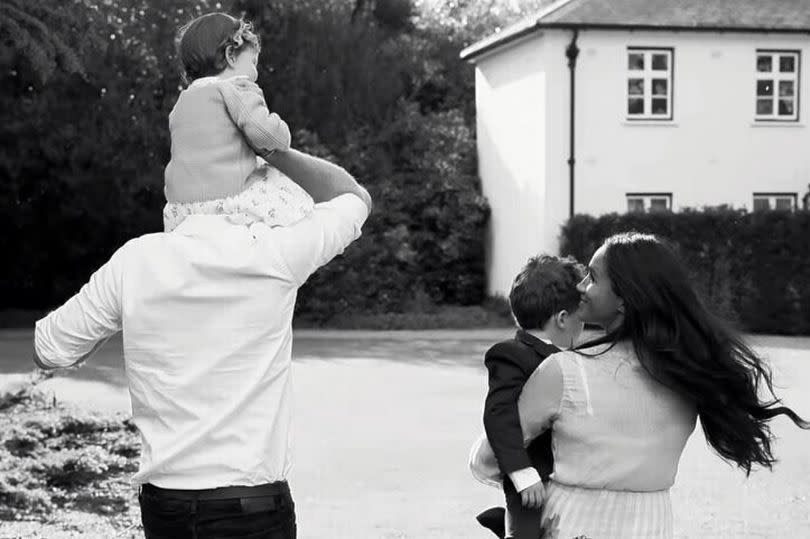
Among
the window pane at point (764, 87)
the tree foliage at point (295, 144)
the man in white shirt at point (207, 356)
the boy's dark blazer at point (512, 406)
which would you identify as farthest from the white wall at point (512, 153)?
the man in white shirt at point (207, 356)

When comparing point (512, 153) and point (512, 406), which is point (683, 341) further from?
point (512, 153)

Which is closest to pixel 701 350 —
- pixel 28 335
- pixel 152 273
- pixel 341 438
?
pixel 152 273

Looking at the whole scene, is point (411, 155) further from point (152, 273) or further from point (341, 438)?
point (152, 273)

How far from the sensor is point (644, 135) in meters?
27.3

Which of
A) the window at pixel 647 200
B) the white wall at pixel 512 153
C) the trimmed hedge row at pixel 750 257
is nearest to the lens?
the trimmed hedge row at pixel 750 257

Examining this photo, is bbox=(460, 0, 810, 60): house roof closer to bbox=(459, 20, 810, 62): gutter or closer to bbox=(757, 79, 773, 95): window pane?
bbox=(459, 20, 810, 62): gutter

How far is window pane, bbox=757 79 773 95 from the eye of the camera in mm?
27672

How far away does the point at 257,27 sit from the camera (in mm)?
27656

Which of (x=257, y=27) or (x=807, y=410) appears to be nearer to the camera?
(x=807, y=410)

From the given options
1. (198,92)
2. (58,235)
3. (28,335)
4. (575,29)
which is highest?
(575,29)

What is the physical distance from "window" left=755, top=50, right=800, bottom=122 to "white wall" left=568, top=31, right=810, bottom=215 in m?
0.17

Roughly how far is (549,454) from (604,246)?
0.74 m

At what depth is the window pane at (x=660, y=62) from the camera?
27250mm

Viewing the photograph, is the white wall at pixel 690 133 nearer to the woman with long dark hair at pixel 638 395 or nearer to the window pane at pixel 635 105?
the window pane at pixel 635 105
